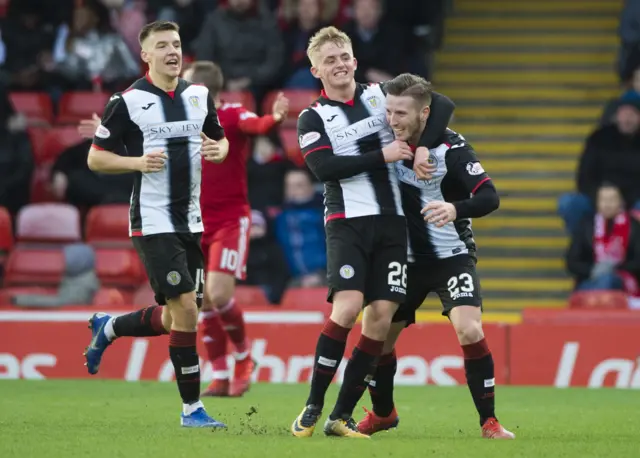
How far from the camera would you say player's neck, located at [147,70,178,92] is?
322 inches

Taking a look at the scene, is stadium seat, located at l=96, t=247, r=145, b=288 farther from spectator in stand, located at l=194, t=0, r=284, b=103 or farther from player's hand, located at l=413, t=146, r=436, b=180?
player's hand, located at l=413, t=146, r=436, b=180

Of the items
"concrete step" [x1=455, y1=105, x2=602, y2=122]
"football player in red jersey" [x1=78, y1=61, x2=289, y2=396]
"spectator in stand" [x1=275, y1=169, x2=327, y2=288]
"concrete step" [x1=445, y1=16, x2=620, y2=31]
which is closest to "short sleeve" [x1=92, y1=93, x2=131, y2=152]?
"football player in red jersey" [x1=78, y1=61, x2=289, y2=396]

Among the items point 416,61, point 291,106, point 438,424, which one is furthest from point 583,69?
point 438,424

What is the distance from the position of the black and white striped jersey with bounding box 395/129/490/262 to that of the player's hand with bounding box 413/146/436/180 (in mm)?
133

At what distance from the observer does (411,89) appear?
7.63 metres

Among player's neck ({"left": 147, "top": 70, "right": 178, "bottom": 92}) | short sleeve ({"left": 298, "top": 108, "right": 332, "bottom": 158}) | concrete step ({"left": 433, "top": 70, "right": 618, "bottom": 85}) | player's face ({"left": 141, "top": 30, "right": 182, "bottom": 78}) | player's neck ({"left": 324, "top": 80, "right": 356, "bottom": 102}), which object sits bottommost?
short sleeve ({"left": 298, "top": 108, "right": 332, "bottom": 158})

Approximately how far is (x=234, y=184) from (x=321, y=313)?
2031 mm

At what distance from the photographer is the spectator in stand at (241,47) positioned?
51.1 ft

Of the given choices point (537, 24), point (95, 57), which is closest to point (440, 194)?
point (95, 57)

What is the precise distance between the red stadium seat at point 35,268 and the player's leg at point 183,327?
6.20 metres

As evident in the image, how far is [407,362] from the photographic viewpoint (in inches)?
471

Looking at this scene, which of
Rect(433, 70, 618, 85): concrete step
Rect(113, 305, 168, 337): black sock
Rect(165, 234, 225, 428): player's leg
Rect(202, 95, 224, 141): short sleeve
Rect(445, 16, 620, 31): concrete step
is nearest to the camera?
Rect(165, 234, 225, 428): player's leg

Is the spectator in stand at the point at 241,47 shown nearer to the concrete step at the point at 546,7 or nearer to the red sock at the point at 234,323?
the concrete step at the point at 546,7

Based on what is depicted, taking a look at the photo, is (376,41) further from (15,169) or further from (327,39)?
(327,39)
